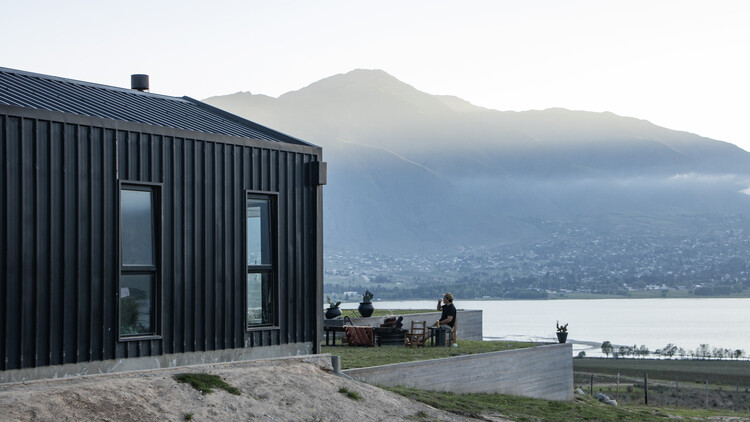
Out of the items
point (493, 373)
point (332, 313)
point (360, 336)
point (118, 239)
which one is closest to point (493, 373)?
point (493, 373)

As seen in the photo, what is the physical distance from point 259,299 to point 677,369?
175 feet

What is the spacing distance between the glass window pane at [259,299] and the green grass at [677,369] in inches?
1713

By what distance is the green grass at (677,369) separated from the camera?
55284 mm

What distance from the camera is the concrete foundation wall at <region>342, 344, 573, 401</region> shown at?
15789 mm

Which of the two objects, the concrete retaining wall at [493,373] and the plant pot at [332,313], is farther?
the plant pot at [332,313]

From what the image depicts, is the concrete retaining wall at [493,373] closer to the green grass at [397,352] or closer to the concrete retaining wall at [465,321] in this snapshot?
the green grass at [397,352]

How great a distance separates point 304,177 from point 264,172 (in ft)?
2.67

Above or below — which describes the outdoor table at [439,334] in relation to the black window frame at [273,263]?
below

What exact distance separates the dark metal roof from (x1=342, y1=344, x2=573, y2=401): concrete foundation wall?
13.2 ft

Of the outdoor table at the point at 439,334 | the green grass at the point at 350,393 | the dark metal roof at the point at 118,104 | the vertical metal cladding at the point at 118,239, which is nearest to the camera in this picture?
the vertical metal cladding at the point at 118,239

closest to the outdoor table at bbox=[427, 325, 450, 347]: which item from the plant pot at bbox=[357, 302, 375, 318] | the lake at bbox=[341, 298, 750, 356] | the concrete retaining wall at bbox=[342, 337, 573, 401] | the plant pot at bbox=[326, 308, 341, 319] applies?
the concrete retaining wall at bbox=[342, 337, 573, 401]

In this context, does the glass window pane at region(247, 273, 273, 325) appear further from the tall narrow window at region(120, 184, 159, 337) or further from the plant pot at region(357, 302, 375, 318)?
the plant pot at region(357, 302, 375, 318)

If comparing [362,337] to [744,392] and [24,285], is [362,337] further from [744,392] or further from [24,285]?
[744,392]

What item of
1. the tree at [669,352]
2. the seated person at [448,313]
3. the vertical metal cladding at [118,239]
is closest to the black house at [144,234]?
the vertical metal cladding at [118,239]
